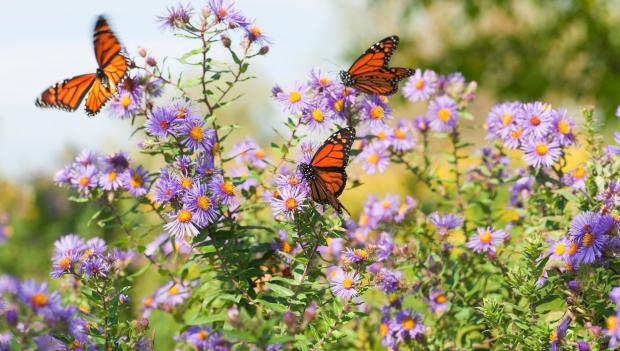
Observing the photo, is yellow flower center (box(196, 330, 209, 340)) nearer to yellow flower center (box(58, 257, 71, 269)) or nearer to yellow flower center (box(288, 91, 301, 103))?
yellow flower center (box(58, 257, 71, 269))

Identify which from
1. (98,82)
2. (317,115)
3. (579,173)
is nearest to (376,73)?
(317,115)

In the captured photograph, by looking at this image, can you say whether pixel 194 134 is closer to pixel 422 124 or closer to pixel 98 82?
pixel 98 82

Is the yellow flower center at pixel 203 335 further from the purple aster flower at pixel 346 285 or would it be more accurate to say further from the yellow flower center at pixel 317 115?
the yellow flower center at pixel 317 115

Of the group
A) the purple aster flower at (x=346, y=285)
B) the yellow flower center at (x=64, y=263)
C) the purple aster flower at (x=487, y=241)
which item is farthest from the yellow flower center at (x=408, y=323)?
the yellow flower center at (x=64, y=263)

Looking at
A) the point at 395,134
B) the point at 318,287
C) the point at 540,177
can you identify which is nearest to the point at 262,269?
the point at 318,287

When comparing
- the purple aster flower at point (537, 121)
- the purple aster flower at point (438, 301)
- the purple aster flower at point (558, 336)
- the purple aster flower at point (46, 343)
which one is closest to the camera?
the purple aster flower at point (558, 336)

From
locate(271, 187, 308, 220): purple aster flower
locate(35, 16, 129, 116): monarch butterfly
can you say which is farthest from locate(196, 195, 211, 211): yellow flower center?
locate(35, 16, 129, 116): monarch butterfly

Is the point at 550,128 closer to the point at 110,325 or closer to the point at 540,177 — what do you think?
the point at 540,177
